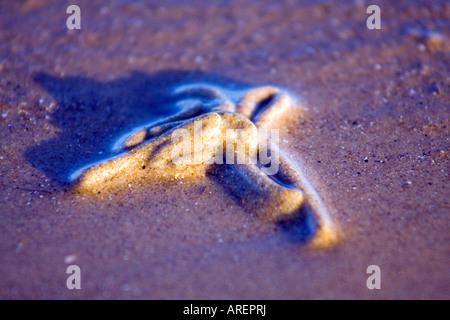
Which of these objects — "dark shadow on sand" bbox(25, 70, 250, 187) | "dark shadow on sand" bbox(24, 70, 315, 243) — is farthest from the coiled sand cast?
"dark shadow on sand" bbox(25, 70, 250, 187)

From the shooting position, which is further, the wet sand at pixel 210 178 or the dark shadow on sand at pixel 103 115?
the dark shadow on sand at pixel 103 115

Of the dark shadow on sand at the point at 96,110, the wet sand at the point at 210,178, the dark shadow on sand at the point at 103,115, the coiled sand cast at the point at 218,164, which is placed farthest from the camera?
the dark shadow on sand at the point at 96,110

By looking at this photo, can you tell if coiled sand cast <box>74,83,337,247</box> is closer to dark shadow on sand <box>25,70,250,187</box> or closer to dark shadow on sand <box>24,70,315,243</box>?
dark shadow on sand <box>24,70,315,243</box>

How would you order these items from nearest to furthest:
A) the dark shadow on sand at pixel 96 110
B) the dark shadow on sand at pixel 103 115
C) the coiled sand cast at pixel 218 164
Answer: the coiled sand cast at pixel 218 164 → the dark shadow on sand at pixel 103 115 → the dark shadow on sand at pixel 96 110

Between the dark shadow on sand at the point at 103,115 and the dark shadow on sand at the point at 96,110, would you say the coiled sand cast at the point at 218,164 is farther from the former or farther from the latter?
the dark shadow on sand at the point at 96,110


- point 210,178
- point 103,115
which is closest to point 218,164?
point 210,178

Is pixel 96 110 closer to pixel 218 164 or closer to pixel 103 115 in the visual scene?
pixel 103 115

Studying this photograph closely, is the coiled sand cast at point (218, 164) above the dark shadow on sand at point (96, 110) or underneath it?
underneath

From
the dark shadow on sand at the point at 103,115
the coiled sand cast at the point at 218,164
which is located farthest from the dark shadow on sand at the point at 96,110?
the coiled sand cast at the point at 218,164
